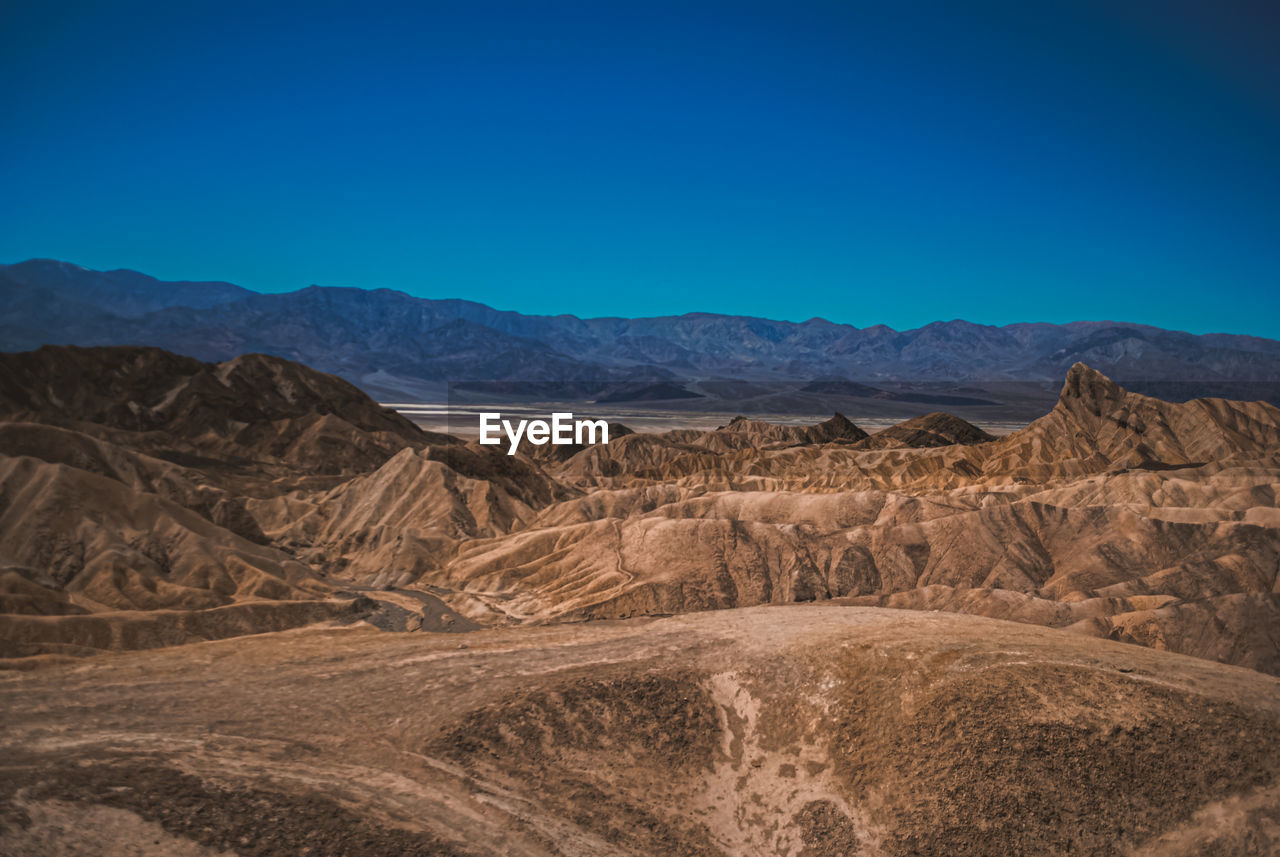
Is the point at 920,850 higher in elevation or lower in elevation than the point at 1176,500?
lower

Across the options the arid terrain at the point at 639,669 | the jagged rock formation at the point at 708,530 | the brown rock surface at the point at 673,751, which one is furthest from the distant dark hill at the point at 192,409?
the brown rock surface at the point at 673,751

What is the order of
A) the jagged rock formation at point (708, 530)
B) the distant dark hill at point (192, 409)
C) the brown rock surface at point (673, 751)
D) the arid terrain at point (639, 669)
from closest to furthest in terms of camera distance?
the brown rock surface at point (673, 751) < the arid terrain at point (639, 669) < the jagged rock formation at point (708, 530) < the distant dark hill at point (192, 409)

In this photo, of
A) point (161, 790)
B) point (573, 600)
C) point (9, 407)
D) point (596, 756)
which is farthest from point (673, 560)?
point (9, 407)

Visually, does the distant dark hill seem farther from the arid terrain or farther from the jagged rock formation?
the arid terrain

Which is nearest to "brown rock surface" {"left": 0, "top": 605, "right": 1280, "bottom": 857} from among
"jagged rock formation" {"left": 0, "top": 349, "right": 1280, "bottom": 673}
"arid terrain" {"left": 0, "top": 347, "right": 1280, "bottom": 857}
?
"arid terrain" {"left": 0, "top": 347, "right": 1280, "bottom": 857}

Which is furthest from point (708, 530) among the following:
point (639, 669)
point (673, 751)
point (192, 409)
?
point (192, 409)

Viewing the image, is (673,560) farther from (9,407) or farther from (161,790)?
(9,407)

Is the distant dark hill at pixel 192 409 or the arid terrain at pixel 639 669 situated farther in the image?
the distant dark hill at pixel 192 409

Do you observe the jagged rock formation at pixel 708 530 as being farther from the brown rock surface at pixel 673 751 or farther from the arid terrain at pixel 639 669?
the brown rock surface at pixel 673 751
